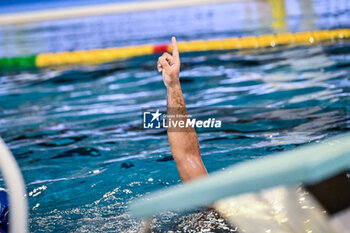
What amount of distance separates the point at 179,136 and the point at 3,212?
75 centimetres

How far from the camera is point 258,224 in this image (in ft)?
5.50

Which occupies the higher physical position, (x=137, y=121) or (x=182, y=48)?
(x=182, y=48)

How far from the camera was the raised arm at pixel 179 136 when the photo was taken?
206cm

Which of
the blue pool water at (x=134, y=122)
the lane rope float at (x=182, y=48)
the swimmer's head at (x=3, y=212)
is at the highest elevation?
the lane rope float at (x=182, y=48)

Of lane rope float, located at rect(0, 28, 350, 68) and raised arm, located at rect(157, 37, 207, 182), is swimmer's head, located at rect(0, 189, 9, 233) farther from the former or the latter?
lane rope float, located at rect(0, 28, 350, 68)

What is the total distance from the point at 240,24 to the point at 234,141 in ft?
18.5

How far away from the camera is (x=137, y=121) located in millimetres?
3406

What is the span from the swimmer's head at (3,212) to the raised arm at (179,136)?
0.69 m

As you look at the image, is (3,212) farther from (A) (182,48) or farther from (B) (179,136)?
(A) (182,48)

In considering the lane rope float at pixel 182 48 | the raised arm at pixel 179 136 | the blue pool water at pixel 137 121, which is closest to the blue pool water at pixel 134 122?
the blue pool water at pixel 137 121

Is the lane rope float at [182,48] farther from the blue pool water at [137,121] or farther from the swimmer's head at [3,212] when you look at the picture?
the swimmer's head at [3,212]

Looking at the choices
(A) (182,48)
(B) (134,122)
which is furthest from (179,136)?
(A) (182,48)

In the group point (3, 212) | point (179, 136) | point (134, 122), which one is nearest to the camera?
point (3, 212)

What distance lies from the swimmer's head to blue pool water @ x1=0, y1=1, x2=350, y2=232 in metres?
0.17
